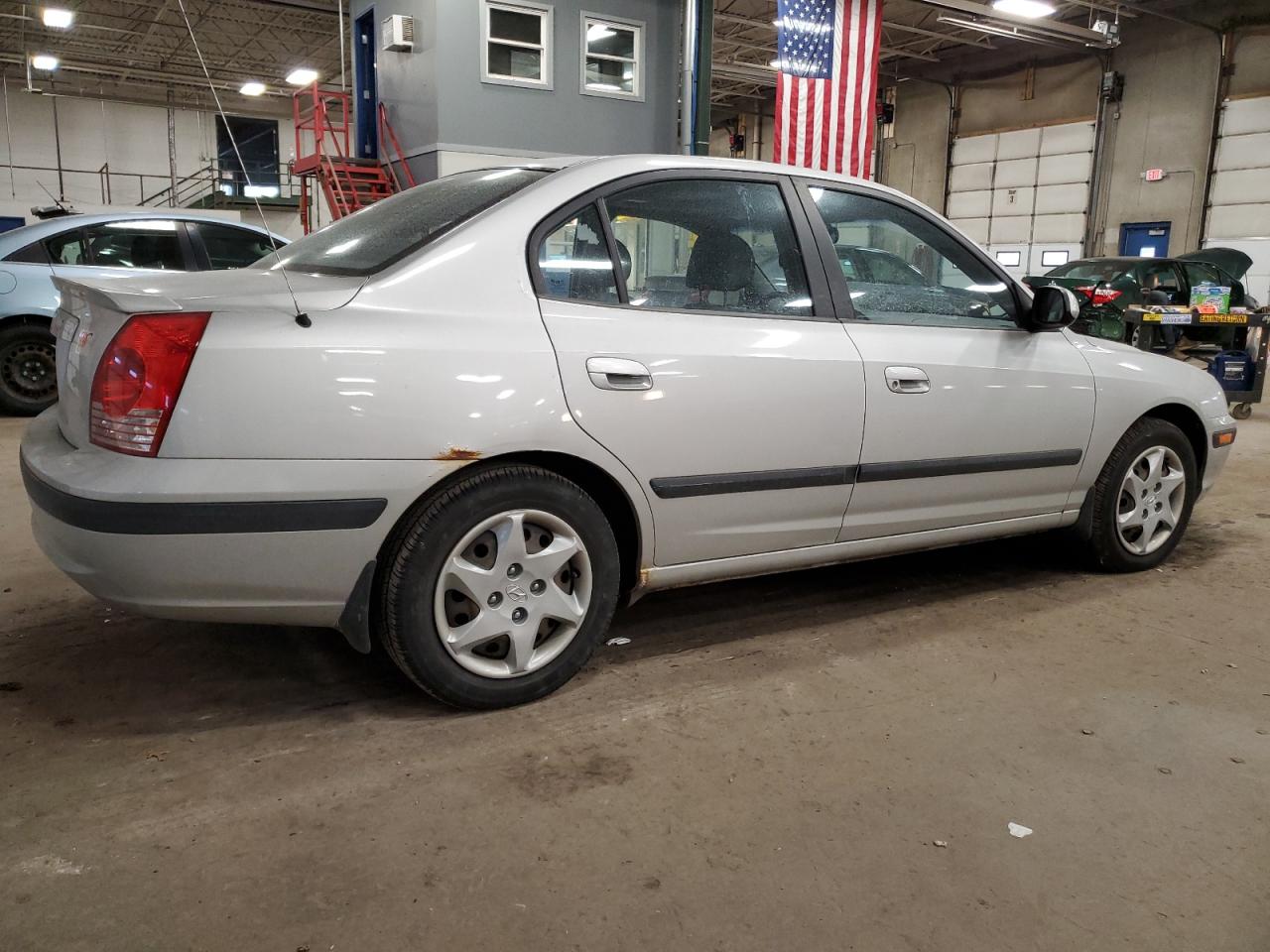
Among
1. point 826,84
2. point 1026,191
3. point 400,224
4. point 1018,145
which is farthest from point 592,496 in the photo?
point 1018,145

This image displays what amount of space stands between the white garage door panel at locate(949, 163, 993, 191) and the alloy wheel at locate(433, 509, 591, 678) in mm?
21275

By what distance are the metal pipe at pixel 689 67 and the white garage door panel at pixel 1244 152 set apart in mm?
11470

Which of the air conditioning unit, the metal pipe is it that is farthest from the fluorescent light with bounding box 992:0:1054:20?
the air conditioning unit

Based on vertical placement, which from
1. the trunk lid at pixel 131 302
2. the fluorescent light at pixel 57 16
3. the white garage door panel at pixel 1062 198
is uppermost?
the fluorescent light at pixel 57 16

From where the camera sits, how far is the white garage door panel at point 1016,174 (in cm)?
2020

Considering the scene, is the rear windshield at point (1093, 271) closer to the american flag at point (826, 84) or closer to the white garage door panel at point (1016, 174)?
the american flag at point (826, 84)

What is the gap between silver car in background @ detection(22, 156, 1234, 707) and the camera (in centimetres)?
203

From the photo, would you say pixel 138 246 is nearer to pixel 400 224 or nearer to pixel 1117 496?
pixel 400 224

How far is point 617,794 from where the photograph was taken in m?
2.07

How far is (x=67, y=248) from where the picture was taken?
6578 millimetres

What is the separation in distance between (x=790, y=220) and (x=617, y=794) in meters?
1.69

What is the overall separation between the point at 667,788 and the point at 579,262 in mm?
1305

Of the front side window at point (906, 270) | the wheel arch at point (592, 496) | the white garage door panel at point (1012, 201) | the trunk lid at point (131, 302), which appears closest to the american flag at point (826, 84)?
the front side window at point (906, 270)

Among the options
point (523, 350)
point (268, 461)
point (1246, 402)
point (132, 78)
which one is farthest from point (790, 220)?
point (132, 78)
